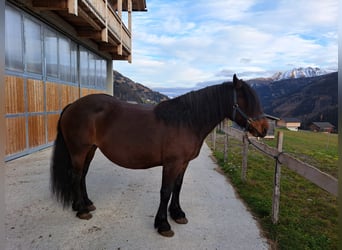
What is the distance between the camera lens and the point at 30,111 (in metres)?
6.00

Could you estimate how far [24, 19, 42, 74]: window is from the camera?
5.90m

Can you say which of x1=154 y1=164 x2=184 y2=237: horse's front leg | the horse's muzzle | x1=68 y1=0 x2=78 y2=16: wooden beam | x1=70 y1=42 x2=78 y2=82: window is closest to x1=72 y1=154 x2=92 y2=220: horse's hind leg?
x1=154 y1=164 x2=184 y2=237: horse's front leg

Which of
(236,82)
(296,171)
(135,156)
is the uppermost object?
(236,82)

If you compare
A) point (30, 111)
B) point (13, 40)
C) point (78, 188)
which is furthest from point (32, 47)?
point (78, 188)

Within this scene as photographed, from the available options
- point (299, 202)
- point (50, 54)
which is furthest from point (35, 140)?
point (299, 202)

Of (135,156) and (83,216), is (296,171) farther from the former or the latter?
(83,216)

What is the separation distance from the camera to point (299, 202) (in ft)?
12.0

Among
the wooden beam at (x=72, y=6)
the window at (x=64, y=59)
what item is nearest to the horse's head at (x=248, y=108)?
the wooden beam at (x=72, y=6)

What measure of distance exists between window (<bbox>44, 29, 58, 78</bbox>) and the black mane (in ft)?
18.6

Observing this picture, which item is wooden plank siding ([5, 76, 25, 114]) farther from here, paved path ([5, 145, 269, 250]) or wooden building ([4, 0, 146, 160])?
paved path ([5, 145, 269, 250])

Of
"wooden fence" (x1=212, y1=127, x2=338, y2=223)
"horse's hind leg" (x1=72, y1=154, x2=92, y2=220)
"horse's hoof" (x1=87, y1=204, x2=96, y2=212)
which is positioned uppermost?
"wooden fence" (x1=212, y1=127, x2=338, y2=223)

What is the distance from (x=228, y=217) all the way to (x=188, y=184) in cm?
138

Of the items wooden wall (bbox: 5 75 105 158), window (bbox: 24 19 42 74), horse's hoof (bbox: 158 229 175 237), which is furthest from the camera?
window (bbox: 24 19 42 74)

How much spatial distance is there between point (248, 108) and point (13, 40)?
562 cm
